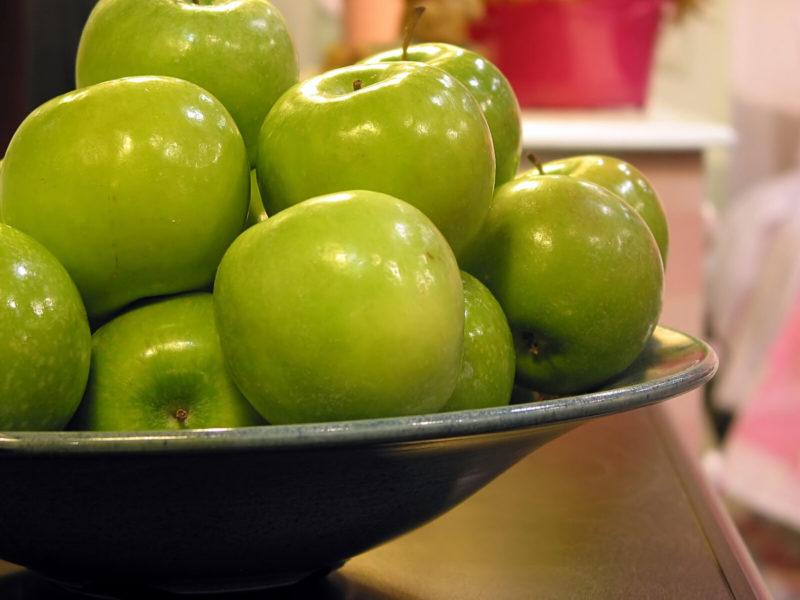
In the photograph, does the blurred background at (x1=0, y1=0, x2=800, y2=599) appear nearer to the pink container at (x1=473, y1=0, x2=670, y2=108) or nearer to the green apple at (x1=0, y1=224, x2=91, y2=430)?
the pink container at (x1=473, y1=0, x2=670, y2=108)

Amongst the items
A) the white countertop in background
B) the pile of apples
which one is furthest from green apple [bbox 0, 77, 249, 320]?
the white countertop in background

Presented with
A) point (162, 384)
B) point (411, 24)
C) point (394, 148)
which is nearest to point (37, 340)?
point (162, 384)

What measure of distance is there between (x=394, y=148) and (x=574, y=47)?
1.66 metres

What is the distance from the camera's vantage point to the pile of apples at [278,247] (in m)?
0.46

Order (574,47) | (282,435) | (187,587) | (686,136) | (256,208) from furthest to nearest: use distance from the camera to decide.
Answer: (574,47), (686,136), (256,208), (187,587), (282,435)

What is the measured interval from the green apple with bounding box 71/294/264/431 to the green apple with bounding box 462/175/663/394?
0.50ft

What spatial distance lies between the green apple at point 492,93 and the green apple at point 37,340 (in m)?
0.24

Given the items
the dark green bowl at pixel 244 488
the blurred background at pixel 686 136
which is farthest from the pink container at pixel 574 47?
the dark green bowl at pixel 244 488

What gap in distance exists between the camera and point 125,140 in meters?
0.52

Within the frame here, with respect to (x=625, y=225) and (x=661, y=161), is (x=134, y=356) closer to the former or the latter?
(x=625, y=225)

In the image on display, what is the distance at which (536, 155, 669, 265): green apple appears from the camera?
67 cm

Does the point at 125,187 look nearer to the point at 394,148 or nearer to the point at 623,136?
the point at 394,148

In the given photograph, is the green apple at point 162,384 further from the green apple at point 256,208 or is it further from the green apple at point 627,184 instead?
the green apple at point 627,184

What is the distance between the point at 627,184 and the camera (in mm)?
670
